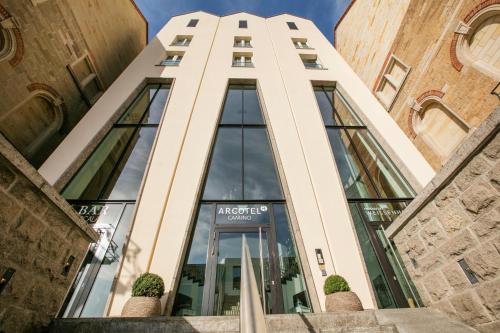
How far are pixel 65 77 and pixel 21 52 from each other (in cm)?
173

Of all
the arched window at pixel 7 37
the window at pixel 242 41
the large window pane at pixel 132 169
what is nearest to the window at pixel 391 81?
the window at pixel 242 41

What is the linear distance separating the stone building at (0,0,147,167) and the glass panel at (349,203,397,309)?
10.3m

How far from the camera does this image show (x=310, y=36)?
48.5 feet

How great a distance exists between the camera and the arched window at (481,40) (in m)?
6.24

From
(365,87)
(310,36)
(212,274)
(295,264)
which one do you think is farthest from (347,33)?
(212,274)

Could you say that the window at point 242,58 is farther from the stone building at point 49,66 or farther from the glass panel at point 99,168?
the glass panel at point 99,168

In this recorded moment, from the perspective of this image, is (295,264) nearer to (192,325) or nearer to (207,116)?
(192,325)

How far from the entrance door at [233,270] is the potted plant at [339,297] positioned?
120 centimetres

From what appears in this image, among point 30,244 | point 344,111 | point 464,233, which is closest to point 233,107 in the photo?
point 344,111

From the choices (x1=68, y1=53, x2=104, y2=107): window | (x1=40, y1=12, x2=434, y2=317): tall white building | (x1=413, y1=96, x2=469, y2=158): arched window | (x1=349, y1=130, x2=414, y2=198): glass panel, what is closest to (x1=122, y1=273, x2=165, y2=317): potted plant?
(x1=40, y1=12, x2=434, y2=317): tall white building

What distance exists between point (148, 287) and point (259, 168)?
15.5ft

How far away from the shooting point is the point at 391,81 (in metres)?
10.3

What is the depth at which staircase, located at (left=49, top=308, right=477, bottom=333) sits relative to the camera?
3109 mm

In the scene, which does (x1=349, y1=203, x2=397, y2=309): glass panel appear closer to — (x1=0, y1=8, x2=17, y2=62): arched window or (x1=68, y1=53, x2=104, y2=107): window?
(x1=0, y1=8, x2=17, y2=62): arched window
